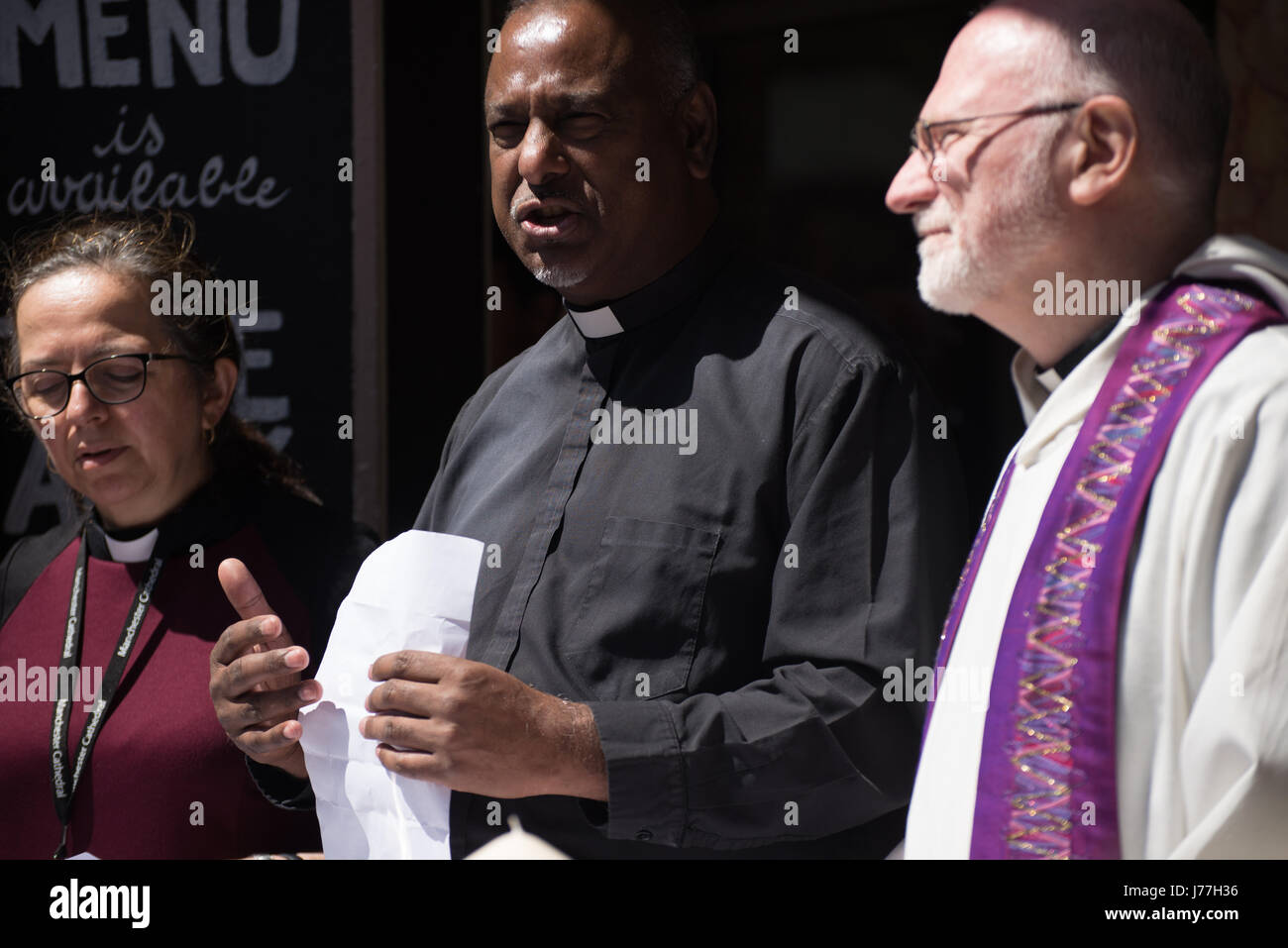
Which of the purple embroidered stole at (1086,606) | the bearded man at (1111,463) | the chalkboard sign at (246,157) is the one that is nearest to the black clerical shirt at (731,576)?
the bearded man at (1111,463)

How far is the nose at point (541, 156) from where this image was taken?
2170mm

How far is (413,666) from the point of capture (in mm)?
1971

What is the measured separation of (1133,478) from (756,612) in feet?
2.00

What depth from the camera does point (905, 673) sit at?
1984 mm

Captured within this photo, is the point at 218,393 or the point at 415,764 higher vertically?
the point at 218,393

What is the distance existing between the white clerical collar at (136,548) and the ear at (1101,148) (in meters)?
→ 1.86

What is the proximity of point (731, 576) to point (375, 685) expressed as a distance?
0.57 m

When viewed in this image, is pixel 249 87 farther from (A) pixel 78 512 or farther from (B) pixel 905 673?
(B) pixel 905 673

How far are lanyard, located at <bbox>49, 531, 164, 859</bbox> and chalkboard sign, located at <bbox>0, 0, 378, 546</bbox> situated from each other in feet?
2.00

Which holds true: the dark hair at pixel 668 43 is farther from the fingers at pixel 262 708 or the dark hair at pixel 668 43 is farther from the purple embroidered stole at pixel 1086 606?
the fingers at pixel 262 708

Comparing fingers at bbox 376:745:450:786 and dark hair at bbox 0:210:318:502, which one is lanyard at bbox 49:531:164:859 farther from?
fingers at bbox 376:745:450:786
